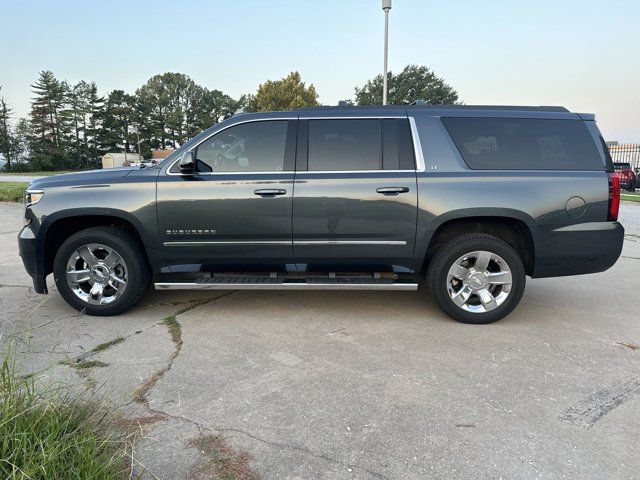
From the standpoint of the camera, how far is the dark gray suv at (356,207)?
3875 millimetres

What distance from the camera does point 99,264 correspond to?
4.12 metres

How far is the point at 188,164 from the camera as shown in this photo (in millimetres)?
3877

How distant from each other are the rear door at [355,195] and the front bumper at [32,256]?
2.46 meters

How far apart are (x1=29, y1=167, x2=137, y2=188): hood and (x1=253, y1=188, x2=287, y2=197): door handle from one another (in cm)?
132

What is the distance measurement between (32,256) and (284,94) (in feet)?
198

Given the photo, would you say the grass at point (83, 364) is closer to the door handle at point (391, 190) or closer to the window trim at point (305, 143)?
the window trim at point (305, 143)

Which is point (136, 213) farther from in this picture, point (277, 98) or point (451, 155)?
point (277, 98)

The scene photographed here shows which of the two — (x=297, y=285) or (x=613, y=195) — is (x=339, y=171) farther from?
(x=613, y=195)

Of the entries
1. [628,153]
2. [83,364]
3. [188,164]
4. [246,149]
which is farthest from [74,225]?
[628,153]

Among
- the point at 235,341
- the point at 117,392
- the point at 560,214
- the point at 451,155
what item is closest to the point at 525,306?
the point at 560,214

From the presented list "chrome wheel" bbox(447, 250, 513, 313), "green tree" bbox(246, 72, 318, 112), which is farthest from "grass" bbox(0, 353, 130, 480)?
"green tree" bbox(246, 72, 318, 112)

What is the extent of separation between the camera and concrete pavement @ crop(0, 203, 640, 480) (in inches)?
86.2

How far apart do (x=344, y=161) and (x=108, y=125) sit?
3188 inches

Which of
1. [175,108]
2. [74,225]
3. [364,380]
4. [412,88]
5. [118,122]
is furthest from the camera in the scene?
[175,108]
